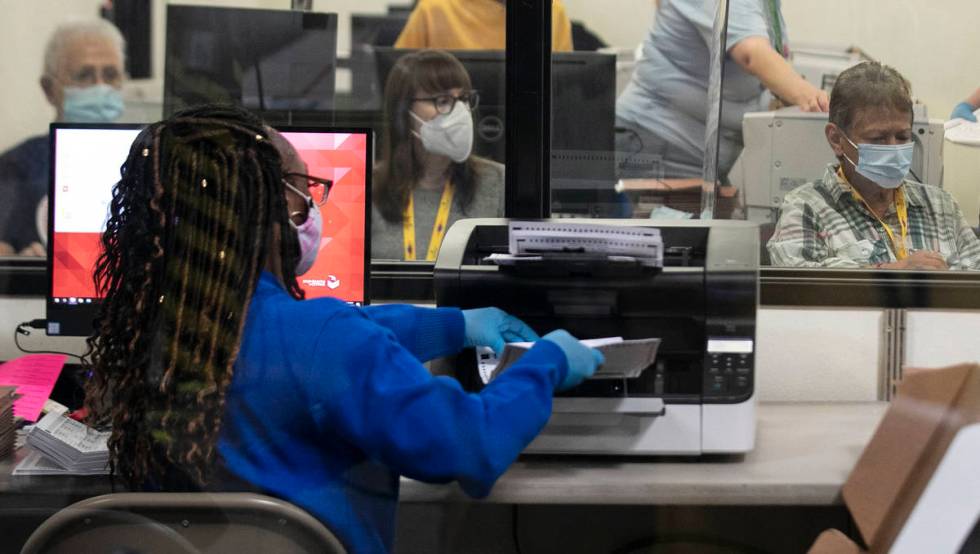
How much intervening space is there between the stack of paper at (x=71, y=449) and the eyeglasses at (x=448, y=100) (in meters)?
1.16

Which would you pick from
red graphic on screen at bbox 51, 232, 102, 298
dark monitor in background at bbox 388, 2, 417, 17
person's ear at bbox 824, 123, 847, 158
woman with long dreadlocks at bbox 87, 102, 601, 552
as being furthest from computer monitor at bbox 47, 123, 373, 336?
dark monitor in background at bbox 388, 2, 417, 17

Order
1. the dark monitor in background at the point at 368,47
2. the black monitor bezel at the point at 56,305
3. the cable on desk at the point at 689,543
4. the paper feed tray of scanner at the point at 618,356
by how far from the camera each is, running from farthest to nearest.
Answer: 1. the dark monitor in background at the point at 368,47
2. the cable on desk at the point at 689,543
3. the black monitor bezel at the point at 56,305
4. the paper feed tray of scanner at the point at 618,356

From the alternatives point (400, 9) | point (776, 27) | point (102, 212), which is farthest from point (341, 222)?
point (400, 9)

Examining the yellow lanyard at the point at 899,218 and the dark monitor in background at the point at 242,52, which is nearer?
the yellow lanyard at the point at 899,218

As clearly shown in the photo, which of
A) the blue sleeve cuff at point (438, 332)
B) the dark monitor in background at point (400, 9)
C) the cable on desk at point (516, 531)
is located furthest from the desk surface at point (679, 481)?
the dark monitor in background at point (400, 9)

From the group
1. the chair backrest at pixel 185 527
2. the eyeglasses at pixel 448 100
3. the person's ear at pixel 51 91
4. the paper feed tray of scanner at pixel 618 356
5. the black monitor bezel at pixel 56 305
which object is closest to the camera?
the chair backrest at pixel 185 527

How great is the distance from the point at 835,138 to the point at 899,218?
0.21 m

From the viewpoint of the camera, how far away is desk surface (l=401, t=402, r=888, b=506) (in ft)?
4.76

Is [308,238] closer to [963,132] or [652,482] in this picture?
[652,482]

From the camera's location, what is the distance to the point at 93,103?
2.27m

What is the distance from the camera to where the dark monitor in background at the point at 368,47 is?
2858 mm

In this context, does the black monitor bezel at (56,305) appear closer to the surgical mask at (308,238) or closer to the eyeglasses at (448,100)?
the surgical mask at (308,238)

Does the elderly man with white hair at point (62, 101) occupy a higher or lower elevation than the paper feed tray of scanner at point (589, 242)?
higher

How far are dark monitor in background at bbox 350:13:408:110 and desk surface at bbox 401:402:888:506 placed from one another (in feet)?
4.69
